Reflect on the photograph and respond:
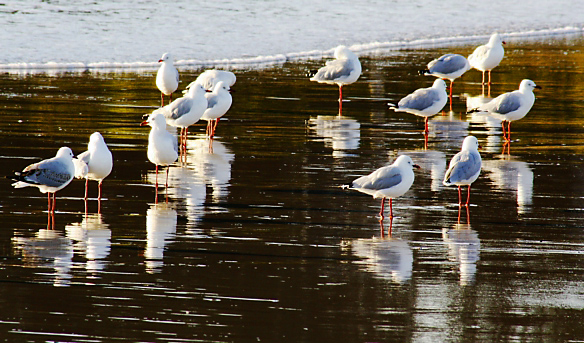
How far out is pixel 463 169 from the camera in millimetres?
9664

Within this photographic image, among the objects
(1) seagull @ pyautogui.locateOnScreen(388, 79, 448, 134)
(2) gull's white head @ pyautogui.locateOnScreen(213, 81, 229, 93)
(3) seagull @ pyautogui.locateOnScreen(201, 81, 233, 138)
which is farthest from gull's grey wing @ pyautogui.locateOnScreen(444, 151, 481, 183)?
(2) gull's white head @ pyautogui.locateOnScreen(213, 81, 229, 93)

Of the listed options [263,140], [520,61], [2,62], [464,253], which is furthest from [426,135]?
[2,62]

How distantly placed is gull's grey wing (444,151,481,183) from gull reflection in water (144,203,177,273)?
2963 mm

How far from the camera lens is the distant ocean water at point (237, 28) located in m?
25.2

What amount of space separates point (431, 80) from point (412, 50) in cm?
776

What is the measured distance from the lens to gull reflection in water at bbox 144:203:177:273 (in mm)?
7518

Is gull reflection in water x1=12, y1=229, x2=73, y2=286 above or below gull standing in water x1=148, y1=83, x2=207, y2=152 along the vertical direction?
below

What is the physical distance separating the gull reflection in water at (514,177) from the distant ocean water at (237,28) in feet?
41.4

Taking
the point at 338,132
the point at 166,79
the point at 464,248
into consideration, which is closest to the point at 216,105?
the point at 338,132

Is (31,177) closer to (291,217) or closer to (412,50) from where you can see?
(291,217)

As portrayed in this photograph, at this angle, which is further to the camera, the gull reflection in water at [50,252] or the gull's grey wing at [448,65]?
the gull's grey wing at [448,65]

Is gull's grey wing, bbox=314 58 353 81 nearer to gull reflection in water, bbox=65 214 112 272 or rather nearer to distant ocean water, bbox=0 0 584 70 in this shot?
distant ocean water, bbox=0 0 584 70

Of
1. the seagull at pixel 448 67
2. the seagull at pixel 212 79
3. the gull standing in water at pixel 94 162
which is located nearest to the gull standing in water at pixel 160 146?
the gull standing in water at pixel 94 162

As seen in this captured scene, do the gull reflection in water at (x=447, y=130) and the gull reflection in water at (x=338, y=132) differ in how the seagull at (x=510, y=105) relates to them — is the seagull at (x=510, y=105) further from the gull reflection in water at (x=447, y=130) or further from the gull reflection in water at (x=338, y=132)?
the gull reflection in water at (x=338, y=132)
